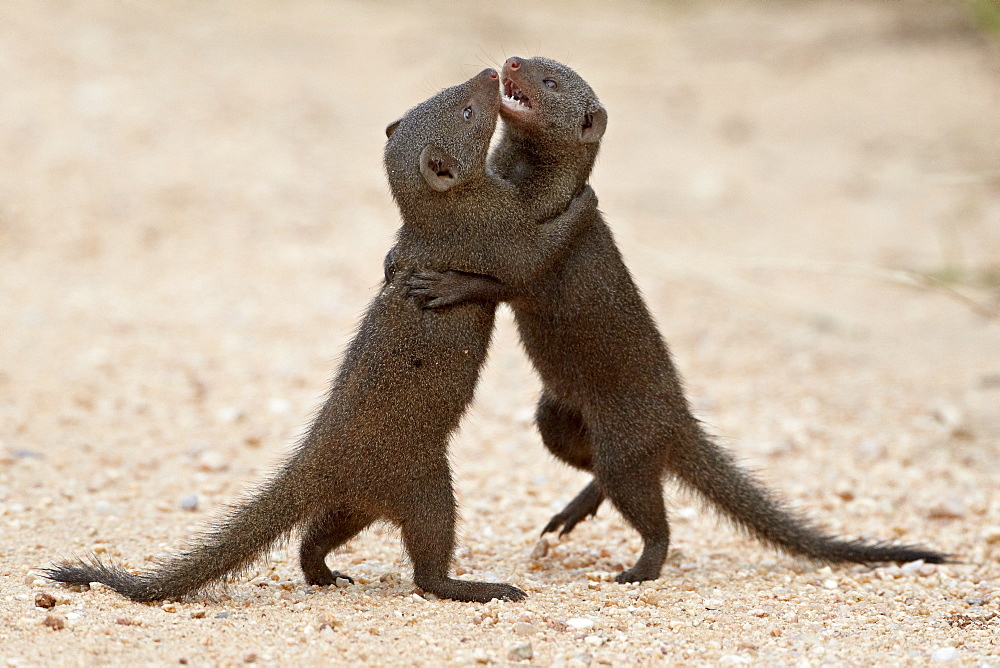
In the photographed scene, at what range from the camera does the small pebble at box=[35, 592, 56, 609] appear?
3545mm

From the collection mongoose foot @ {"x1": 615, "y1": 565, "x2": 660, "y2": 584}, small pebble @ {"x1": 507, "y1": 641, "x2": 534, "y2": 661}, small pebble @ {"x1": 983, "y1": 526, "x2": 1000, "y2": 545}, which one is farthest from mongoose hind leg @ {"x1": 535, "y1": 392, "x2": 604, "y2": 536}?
small pebble @ {"x1": 983, "y1": 526, "x2": 1000, "y2": 545}

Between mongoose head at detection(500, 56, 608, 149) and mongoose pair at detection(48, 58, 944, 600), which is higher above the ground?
mongoose head at detection(500, 56, 608, 149)

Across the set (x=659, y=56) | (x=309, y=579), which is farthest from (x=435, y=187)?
(x=659, y=56)

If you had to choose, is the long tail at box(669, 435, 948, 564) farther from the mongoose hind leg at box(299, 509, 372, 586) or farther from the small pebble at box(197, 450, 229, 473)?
the small pebble at box(197, 450, 229, 473)

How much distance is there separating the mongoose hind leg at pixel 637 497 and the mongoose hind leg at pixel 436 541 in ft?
2.10

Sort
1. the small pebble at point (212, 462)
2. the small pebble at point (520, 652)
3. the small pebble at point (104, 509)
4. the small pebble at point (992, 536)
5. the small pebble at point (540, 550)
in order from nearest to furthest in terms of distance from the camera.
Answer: the small pebble at point (520, 652) → the small pebble at point (540, 550) → the small pebble at point (104, 509) → the small pebble at point (992, 536) → the small pebble at point (212, 462)

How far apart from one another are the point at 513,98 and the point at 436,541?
1.82 m

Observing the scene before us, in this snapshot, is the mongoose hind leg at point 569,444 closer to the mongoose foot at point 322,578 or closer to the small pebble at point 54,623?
the mongoose foot at point 322,578

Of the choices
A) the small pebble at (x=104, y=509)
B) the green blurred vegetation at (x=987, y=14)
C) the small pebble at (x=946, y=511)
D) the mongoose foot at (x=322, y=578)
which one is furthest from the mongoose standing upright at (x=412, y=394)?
the green blurred vegetation at (x=987, y=14)

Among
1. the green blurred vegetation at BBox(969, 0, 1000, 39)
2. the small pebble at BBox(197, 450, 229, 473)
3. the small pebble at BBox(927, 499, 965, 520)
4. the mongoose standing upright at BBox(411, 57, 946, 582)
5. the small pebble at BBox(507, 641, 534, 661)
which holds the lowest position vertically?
the small pebble at BBox(507, 641, 534, 661)

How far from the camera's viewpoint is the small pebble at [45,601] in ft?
11.6

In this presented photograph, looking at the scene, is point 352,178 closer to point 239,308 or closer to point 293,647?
point 239,308

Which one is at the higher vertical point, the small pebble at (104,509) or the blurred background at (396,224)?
the blurred background at (396,224)

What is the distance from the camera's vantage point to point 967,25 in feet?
48.0
